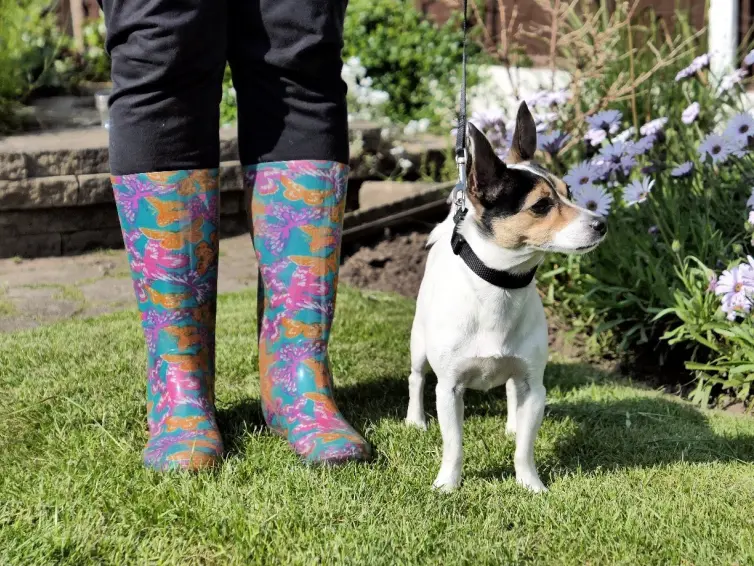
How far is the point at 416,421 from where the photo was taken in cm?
274

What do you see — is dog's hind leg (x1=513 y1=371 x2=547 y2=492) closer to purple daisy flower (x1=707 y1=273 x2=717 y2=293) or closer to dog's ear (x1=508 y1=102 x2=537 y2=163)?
dog's ear (x1=508 y1=102 x2=537 y2=163)

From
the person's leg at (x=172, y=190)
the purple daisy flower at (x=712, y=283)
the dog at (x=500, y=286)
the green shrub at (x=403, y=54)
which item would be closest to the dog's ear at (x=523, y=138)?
the dog at (x=500, y=286)

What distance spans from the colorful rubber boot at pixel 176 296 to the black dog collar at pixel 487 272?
0.62m

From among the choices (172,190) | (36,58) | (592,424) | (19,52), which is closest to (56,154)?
(19,52)

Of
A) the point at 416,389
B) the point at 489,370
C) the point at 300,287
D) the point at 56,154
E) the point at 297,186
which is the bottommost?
the point at 416,389

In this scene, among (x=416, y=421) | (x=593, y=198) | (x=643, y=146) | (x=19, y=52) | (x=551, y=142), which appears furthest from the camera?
(x=19, y=52)

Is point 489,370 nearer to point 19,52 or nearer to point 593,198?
point 593,198

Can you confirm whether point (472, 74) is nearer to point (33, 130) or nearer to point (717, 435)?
point (33, 130)

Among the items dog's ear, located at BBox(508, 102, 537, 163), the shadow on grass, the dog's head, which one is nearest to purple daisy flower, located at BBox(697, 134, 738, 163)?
the shadow on grass

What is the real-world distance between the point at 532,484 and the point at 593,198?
4.51ft

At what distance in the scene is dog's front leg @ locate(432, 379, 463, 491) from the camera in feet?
7.49

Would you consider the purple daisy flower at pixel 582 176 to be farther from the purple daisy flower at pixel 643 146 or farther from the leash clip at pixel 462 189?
the leash clip at pixel 462 189

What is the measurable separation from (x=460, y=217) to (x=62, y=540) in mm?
1122

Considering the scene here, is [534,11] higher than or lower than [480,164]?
lower
